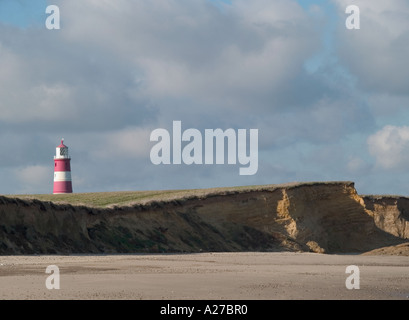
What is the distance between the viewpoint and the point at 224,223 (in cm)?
4719

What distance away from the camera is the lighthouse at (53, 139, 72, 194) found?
67.3 m

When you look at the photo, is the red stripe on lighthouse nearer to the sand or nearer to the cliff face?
the cliff face

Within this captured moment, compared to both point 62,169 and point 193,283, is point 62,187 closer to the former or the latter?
point 62,169

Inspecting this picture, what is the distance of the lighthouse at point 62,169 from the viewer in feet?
221

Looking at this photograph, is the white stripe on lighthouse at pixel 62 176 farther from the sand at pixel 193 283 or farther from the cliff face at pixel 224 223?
the sand at pixel 193 283

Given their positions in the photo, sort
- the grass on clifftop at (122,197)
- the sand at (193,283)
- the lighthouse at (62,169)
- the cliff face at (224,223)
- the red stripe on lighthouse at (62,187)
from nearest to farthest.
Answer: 1. the sand at (193,283)
2. the cliff face at (224,223)
3. the grass on clifftop at (122,197)
4. the red stripe on lighthouse at (62,187)
5. the lighthouse at (62,169)

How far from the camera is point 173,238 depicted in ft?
137

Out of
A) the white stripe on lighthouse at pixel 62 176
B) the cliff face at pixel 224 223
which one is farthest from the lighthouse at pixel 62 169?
the cliff face at pixel 224 223

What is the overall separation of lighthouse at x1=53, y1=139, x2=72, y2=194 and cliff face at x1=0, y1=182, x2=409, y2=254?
23.4 m

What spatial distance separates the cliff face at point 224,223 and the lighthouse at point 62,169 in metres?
23.4

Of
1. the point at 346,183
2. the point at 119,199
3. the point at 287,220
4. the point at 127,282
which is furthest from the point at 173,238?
the point at 127,282

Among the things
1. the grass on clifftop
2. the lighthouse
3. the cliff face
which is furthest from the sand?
the lighthouse
